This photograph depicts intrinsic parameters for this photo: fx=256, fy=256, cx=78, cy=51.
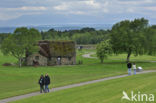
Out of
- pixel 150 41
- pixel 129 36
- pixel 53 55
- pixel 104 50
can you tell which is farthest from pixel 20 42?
pixel 150 41

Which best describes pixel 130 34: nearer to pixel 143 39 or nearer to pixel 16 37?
pixel 143 39

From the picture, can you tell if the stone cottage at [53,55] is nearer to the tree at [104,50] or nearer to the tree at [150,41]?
the tree at [104,50]

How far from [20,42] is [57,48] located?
1053 cm

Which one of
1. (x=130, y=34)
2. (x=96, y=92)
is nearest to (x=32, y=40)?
(x=130, y=34)

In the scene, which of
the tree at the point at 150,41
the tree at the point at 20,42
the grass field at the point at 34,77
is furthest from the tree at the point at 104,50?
the grass field at the point at 34,77

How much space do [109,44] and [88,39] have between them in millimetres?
109703

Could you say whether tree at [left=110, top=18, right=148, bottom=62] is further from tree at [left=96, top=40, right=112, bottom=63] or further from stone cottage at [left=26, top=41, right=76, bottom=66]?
stone cottage at [left=26, top=41, right=76, bottom=66]

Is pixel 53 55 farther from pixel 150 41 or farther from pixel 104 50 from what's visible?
pixel 150 41

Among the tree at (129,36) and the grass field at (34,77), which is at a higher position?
the tree at (129,36)

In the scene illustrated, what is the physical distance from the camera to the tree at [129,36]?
6581 centimetres

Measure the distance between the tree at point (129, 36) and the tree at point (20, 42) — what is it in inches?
833

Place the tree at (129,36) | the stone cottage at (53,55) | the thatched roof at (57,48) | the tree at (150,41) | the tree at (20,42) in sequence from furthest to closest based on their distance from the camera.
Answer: the thatched roof at (57,48)
the stone cottage at (53,55)
the tree at (150,41)
the tree at (129,36)
the tree at (20,42)

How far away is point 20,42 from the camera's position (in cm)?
6644

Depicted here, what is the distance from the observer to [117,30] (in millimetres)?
69188
